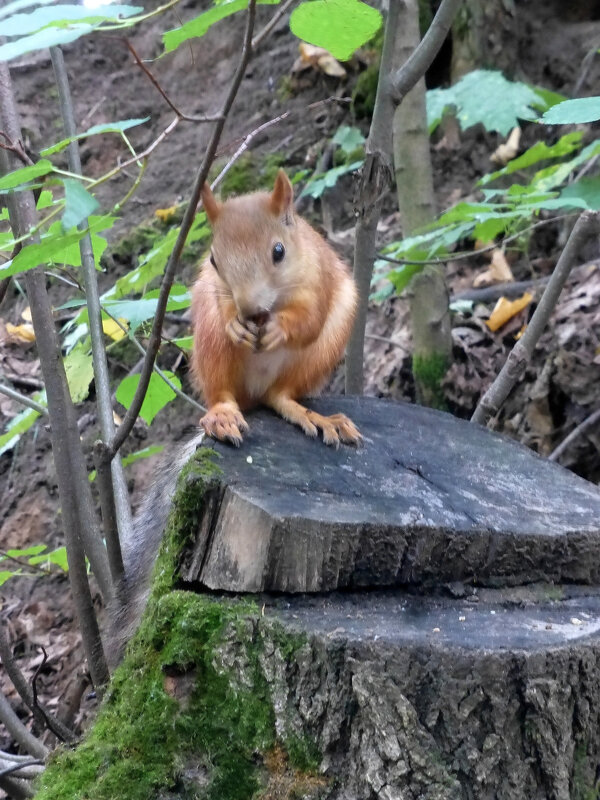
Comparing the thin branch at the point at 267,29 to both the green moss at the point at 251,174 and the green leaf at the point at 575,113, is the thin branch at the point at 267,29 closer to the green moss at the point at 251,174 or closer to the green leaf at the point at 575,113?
the green leaf at the point at 575,113

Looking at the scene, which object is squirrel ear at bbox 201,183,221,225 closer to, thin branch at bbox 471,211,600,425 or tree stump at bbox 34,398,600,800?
tree stump at bbox 34,398,600,800

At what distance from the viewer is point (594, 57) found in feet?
10.3

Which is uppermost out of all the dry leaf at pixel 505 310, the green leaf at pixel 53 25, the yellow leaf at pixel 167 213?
the green leaf at pixel 53 25

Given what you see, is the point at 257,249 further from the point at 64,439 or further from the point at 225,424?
the point at 64,439

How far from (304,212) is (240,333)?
7.90 ft

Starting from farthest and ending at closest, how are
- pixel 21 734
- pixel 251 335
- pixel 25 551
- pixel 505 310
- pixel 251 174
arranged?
pixel 251 174
pixel 505 310
pixel 25 551
pixel 21 734
pixel 251 335

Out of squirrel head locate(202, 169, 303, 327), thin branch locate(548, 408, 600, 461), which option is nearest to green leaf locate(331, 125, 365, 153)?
thin branch locate(548, 408, 600, 461)

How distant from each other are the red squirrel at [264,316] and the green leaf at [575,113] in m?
0.66

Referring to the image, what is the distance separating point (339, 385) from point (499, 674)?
7.43 ft

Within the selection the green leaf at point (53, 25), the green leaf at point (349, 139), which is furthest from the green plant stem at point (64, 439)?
the green leaf at point (349, 139)

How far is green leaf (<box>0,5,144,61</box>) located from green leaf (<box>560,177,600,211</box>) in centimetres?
99

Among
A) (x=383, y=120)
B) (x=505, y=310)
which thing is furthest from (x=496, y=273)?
(x=383, y=120)

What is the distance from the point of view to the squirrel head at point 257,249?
1.55 m

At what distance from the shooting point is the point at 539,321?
219 cm
